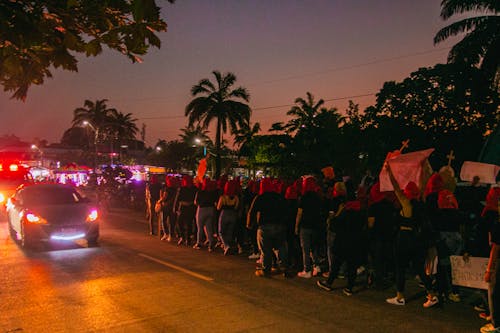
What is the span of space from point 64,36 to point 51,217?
25.3ft

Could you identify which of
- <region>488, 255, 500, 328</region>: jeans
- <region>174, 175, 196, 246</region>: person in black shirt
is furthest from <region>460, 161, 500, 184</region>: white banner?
<region>174, 175, 196, 246</region>: person in black shirt

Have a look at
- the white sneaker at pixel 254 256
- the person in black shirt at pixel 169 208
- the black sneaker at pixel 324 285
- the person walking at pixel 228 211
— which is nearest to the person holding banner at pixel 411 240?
the black sneaker at pixel 324 285

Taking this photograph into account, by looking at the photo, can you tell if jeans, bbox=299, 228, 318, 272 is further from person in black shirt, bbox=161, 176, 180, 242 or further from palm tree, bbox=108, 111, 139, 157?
palm tree, bbox=108, 111, 139, 157

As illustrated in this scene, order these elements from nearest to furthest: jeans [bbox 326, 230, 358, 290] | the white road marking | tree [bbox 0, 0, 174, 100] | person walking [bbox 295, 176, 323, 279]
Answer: tree [bbox 0, 0, 174, 100] < jeans [bbox 326, 230, 358, 290] < the white road marking < person walking [bbox 295, 176, 323, 279]

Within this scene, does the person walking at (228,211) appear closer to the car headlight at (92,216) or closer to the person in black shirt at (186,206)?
the person in black shirt at (186,206)

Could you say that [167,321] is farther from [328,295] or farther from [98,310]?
[328,295]

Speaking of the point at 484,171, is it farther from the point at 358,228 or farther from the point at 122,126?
the point at 122,126

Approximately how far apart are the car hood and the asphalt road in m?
1.06

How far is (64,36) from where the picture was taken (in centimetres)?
443

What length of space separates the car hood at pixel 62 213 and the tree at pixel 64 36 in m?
6.93

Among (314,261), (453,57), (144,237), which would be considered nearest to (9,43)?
(314,261)

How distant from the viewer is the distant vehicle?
A: 69.7ft

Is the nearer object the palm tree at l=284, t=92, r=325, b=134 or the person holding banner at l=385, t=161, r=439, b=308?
the person holding banner at l=385, t=161, r=439, b=308

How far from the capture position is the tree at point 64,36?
13.6 feet
